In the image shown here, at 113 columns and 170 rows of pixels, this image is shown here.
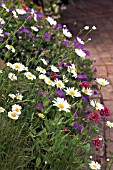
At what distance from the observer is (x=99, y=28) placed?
7.50m

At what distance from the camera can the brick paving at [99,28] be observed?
550 cm

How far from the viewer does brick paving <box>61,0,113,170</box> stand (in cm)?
550

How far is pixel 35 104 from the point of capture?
3.41 m

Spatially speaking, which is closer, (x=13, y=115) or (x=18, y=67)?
(x=13, y=115)

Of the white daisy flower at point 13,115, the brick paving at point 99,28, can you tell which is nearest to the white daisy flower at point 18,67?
the white daisy flower at point 13,115

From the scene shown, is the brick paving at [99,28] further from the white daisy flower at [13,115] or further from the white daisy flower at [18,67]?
the white daisy flower at [13,115]

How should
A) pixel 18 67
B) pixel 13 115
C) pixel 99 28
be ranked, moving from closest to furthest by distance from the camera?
pixel 13 115 < pixel 18 67 < pixel 99 28

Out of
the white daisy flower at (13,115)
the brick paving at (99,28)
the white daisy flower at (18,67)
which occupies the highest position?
the white daisy flower at (18,67)

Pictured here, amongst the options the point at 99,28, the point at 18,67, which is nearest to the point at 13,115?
the point at 18,67

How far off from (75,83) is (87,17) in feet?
12.0

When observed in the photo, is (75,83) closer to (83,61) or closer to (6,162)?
(83,61)

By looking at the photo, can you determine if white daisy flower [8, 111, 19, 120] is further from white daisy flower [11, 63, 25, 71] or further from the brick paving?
the brick paving

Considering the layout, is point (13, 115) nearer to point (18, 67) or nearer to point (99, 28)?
point (18, 67)

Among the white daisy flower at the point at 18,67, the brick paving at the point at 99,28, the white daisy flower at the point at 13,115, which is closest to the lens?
the white daisy flower at the point at 13,115
